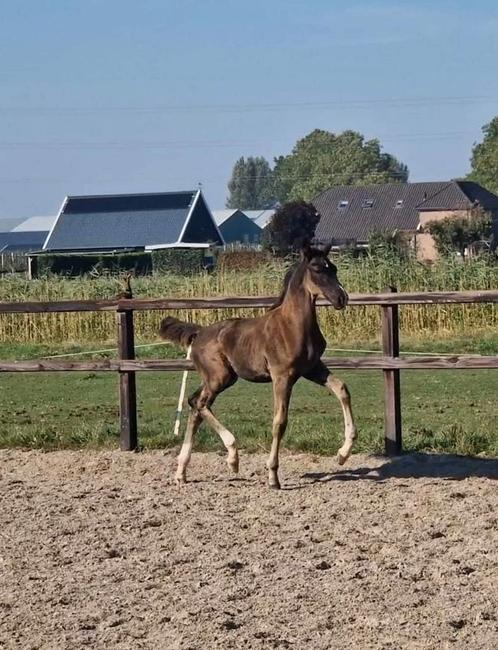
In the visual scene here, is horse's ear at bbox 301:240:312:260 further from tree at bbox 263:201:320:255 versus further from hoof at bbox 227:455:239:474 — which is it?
tree at bbox 263:201:320:255

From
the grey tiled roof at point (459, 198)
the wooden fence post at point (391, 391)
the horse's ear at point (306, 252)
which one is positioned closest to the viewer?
the horse's ear at point (306, 252)

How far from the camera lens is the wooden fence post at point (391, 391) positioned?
11.0 meters

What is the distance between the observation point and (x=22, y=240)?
434 feet

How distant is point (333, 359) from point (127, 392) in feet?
7.00

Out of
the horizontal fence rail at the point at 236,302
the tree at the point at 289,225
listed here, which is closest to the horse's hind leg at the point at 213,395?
the horizontal fence rail at the point at 236,302

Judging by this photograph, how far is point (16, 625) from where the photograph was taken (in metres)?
6.23

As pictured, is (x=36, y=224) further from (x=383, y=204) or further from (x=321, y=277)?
(x=321, y=277)

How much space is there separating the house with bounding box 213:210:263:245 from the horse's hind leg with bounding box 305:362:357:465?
372ft

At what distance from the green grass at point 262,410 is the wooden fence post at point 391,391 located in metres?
0.26

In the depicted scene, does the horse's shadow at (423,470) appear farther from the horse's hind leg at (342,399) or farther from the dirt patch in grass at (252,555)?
the horse's hind leg at (342,399)

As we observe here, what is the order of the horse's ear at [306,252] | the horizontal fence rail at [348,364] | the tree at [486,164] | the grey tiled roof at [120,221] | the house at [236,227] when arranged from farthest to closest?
the house at [236,227] → the tree at [486,164] → the grey tiled roof at [120,221] → the horizontal fence rail at [348,364] → the horse's ear at [306,252]

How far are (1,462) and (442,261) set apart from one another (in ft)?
62.7

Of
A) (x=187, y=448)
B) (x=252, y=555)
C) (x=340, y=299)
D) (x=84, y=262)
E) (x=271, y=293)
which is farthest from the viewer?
(x=84, y=262)

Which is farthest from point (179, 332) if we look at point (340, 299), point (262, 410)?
point (262, 410)
